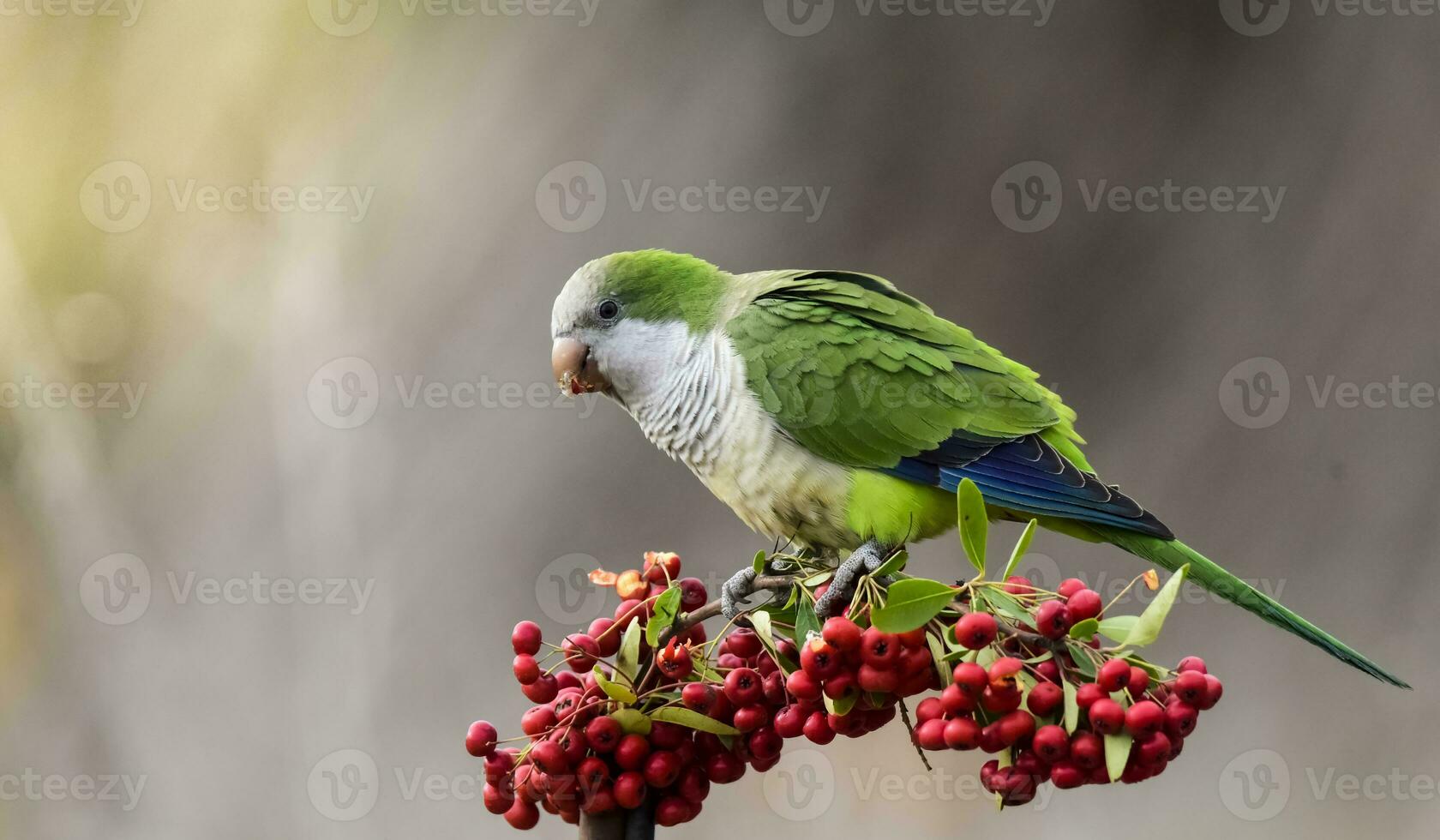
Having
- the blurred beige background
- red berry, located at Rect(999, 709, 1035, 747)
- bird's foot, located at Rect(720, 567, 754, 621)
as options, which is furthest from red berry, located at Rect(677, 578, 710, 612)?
the blurred beige background

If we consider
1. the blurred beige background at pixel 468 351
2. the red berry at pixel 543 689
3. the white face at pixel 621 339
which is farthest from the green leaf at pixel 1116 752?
the blurred beige background at pixel 468 351

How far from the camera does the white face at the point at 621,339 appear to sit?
160 cm

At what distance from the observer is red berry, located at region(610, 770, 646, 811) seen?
3.51ft

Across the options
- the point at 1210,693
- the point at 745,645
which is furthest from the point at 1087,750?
the point at 745,645

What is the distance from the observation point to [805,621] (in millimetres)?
1095

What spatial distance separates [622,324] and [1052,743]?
2.89 feet

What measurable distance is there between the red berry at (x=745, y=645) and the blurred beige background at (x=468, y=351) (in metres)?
1.51

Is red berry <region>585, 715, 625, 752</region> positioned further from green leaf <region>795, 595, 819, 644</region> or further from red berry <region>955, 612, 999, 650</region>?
red berry <region>955, 612, 999, 650</region>

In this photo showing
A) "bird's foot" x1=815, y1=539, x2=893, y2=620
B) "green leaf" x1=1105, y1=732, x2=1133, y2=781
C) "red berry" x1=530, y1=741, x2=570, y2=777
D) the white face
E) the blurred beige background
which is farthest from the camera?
the blurred beige background

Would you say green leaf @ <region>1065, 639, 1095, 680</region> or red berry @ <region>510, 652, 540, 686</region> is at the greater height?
green leaf @ <region>1065, 639, 1095, 680</region>

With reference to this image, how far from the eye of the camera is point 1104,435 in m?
2.73

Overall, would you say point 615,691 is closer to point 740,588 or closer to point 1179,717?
point 740,588

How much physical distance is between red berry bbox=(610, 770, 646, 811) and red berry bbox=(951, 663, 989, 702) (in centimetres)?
33

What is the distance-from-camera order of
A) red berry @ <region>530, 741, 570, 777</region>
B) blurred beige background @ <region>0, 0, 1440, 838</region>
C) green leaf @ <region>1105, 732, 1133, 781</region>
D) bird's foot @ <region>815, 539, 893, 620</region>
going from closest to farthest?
green leaf @ <region>1105, 732, 1133, 781</region>
red berry @ <region>530, 741, 570, 777</region>
bird's foot @ <region>815, 539, 893, 620</region>
blurred beige background @ <region>0, 0, 1440, 838</region>
